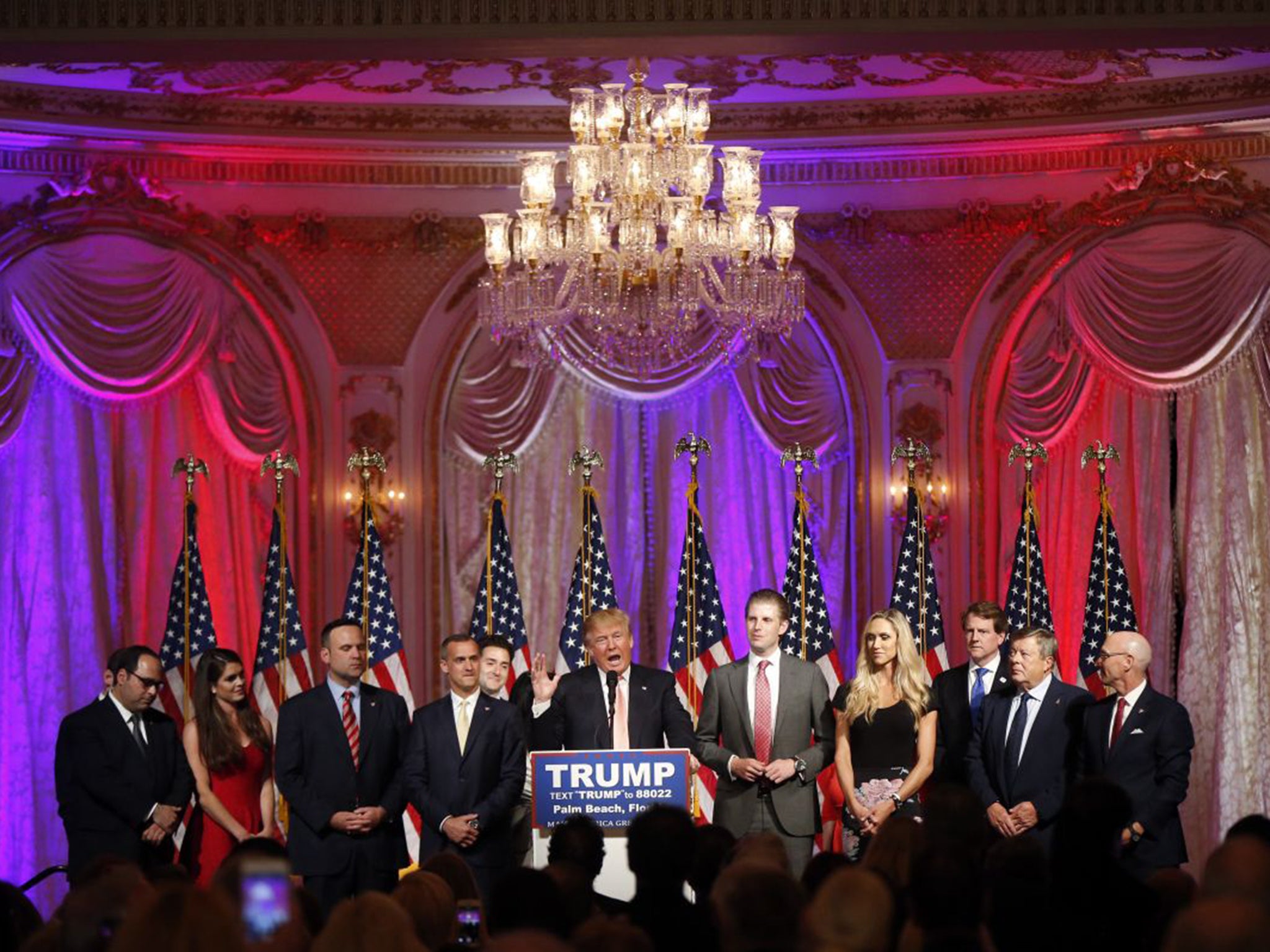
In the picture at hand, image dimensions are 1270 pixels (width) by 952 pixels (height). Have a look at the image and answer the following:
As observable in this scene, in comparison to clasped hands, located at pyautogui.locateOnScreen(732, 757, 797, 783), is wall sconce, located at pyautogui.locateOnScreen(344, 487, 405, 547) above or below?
above

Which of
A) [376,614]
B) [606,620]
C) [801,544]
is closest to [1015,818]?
[606,620]

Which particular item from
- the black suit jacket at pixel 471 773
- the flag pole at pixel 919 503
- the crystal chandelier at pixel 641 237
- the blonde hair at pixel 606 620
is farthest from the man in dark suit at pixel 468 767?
the flag pole at pixel 919 503

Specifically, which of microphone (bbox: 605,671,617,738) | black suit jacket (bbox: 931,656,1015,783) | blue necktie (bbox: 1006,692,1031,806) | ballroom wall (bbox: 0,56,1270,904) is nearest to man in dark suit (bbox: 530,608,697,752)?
microphone (bbox: 605,671,617,738)

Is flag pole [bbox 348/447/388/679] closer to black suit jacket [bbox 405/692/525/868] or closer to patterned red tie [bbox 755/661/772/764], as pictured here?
black suit jacket [bbox 405/692/525/868]

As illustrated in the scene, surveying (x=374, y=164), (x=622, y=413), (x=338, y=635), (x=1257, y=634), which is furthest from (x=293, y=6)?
(x=1257, y=634)

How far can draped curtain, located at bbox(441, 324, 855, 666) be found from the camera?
39.2 ft

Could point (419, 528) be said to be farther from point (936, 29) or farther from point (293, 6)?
point (936, 29)

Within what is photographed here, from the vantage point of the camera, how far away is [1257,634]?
1096 cm

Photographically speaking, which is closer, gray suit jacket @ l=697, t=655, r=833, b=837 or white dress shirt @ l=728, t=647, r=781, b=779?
gray suit jacket @ l=697, t=655, r=833, b=837

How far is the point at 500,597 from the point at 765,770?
124 inches

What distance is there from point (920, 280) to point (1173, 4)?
12.7ft

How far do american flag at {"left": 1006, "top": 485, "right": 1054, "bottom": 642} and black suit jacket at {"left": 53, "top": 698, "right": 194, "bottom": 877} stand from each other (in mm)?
4855

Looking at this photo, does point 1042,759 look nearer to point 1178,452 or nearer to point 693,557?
point 693,557

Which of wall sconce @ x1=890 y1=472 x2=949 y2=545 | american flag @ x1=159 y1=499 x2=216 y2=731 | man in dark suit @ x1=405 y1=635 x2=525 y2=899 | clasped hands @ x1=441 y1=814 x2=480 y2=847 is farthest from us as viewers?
wall sconce @ x1=890 y1=472 x2=949 y2=545
